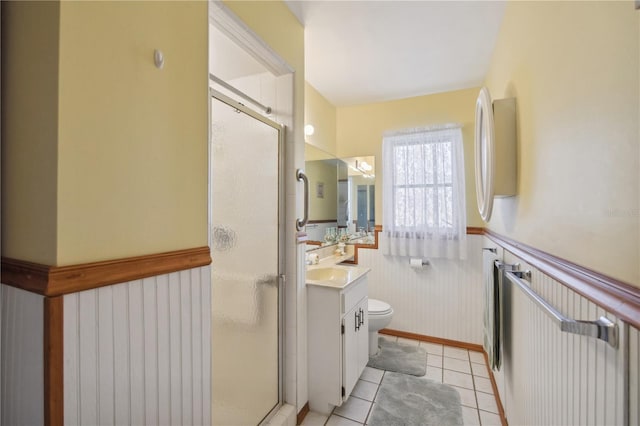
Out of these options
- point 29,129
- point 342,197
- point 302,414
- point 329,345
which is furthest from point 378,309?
point 29,129

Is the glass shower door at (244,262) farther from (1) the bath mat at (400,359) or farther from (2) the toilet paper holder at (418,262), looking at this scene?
(2) the toilet paper holder at (418,262)

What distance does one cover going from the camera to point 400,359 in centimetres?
253

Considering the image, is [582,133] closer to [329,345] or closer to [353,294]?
[353,294]

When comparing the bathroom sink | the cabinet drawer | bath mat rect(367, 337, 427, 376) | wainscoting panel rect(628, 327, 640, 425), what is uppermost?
wainscoting panel rect(628, 327, 640, 425)

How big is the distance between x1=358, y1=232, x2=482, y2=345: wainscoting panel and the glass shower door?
63.6 inches

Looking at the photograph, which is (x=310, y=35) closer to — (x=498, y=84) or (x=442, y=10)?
(x=442, y=10)

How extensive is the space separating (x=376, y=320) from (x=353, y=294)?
2.01 ft

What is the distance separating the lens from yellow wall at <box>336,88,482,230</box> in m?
2.76

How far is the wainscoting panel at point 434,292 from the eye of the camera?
2.72m

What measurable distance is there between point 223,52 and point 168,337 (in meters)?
1.50

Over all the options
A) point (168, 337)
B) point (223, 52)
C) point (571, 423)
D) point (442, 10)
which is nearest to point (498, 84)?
point (442, 10)

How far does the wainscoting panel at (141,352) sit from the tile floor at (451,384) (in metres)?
1.08

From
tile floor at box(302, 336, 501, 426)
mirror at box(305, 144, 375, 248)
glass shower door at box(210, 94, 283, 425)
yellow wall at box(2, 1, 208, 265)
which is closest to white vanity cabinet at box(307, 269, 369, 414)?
tile floor at box(302, 336, 501, 426)

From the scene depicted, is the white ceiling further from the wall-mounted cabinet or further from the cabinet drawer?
the cabinet drawer
